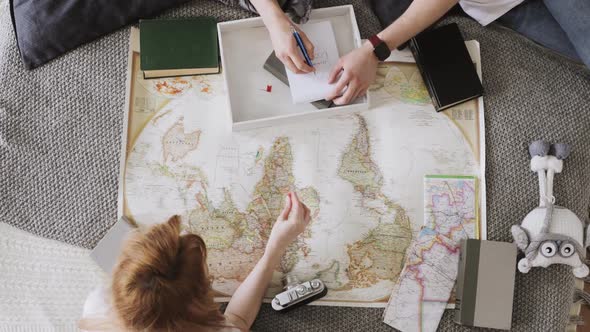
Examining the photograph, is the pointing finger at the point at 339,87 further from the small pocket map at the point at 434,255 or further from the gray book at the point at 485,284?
the gray book at the point at 485,284

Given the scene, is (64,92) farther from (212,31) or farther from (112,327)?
(112,327)

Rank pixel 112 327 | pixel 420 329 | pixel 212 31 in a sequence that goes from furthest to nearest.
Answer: pixel 212 31
pixel 420 329
pixel 112 327

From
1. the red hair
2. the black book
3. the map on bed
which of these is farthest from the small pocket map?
the red hair

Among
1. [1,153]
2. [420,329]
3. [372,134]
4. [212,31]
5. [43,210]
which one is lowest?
[420,329]

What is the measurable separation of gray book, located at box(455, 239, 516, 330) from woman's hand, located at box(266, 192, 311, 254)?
34cm

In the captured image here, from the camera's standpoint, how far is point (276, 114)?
1.14 meters

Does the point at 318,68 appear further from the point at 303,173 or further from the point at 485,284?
the point at 485,284

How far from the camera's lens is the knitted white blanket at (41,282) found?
41.6 inches

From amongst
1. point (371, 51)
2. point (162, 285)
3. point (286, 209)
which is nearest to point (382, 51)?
point (371, 51)

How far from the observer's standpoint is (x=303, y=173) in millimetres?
1127

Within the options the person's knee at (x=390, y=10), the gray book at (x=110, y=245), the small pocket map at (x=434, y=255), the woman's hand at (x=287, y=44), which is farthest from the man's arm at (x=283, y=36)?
the gray book at (x=110, y=245)

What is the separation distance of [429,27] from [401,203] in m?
0.40

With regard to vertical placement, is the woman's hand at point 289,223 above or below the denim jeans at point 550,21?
below

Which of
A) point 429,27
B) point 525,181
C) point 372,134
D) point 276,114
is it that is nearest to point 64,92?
point 276,114
